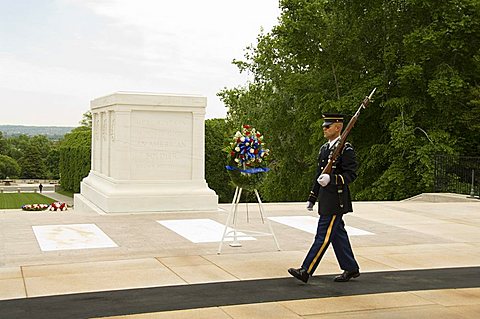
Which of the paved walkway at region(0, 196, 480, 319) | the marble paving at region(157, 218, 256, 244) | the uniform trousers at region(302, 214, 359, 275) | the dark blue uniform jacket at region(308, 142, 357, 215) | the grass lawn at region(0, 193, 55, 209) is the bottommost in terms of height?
the grass lawn at region(0, 193, 55, 209)

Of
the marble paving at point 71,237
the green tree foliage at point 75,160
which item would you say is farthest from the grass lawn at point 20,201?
the marble paving at point 71,237

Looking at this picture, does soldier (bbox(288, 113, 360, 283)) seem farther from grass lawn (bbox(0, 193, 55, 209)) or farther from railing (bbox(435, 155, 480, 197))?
grass lawn (bbox(0, 193, 55, 209))

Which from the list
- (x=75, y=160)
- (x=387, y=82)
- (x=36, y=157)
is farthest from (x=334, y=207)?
(x=36, y=157)

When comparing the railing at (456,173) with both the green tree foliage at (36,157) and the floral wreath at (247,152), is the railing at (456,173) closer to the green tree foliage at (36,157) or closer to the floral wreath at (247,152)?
the floral wreath at (247,152)

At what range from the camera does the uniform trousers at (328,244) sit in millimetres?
6941

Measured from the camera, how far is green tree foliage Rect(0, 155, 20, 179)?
4156 inches

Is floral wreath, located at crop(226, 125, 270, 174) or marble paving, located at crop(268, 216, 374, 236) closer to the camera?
floral wreath, located at crop(226, 125, 270, 174)

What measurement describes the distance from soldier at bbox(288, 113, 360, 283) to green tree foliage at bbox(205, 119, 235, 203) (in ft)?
141

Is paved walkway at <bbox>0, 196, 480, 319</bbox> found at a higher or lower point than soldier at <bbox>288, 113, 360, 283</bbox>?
lower

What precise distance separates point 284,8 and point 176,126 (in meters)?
15.6

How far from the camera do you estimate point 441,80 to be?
74.4 feet

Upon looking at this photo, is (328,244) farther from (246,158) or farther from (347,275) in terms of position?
(246,158)

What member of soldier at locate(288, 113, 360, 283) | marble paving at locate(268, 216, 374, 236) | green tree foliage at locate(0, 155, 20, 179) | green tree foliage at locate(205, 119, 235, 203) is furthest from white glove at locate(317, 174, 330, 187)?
green tree foliage at locate(0, 155, 20, 179)

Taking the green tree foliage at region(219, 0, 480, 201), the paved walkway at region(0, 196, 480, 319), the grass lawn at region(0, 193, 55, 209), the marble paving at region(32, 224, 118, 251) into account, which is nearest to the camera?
the paved walkway at region(0, 196, 480, 319)
